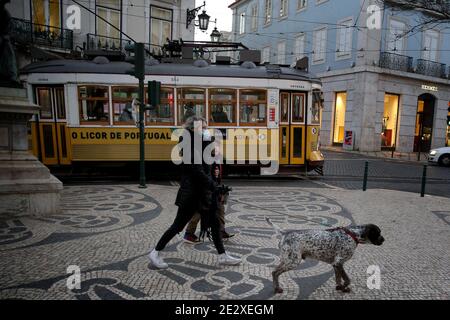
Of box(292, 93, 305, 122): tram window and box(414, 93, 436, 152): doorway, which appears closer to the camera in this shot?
box(292, 93, 305, 122): tram window

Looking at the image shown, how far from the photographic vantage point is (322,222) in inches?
255

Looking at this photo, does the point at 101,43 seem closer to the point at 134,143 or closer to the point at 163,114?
the point at 163,114

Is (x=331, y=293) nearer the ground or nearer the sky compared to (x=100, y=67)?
nearer the ground

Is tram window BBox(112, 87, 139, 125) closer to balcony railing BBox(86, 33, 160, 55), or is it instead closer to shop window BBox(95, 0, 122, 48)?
balcony railing BBox(86, 33, 160, 55)

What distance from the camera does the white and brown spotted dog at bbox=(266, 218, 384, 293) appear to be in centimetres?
348

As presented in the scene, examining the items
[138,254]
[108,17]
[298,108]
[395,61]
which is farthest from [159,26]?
[138,254]

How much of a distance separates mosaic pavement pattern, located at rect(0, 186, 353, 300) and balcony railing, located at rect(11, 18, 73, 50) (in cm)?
1305

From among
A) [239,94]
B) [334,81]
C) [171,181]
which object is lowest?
[171,181]

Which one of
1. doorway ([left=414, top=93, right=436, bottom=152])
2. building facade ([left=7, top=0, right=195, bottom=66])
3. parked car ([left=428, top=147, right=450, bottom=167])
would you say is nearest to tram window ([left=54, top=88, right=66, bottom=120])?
building facade ([left=7, top=0, right=195, bottom=66])

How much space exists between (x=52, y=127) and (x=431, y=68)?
85.5 feet

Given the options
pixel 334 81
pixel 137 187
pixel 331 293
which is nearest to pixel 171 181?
pixel 137 187

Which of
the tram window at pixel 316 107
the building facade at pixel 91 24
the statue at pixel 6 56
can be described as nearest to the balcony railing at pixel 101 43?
the building facade at pixel 91 24
